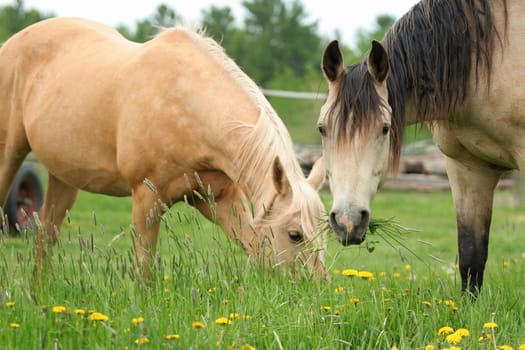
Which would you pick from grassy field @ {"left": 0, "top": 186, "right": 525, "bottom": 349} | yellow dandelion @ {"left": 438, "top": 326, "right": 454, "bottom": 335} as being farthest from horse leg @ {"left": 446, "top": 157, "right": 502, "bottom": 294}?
yellow dandelion @ {"left": 438, "top": 326, "right": 454, "bottom": 335}

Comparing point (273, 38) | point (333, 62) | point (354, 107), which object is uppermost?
point (333, 62)

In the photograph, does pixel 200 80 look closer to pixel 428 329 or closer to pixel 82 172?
pixel 82 172

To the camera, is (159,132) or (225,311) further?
(159,132)

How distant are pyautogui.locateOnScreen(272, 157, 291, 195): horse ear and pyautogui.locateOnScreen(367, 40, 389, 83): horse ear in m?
1.03

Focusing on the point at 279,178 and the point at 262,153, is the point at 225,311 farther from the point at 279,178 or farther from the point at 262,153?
the point at 262,153

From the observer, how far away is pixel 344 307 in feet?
11.0

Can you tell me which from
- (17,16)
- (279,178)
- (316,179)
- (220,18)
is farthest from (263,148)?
(220,18)

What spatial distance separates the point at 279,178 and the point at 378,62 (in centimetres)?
118

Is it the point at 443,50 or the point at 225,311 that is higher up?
the point at 443,50

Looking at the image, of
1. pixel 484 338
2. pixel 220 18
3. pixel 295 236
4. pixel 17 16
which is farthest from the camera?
pixel 220 18

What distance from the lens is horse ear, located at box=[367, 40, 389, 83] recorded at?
3514 millimetres

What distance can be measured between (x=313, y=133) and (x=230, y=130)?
19.9 meters

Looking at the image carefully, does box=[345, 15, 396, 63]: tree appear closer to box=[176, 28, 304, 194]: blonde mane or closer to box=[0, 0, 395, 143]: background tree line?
box=[0, 0, 395, 143]: background tree line

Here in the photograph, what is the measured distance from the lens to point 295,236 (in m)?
4.47
